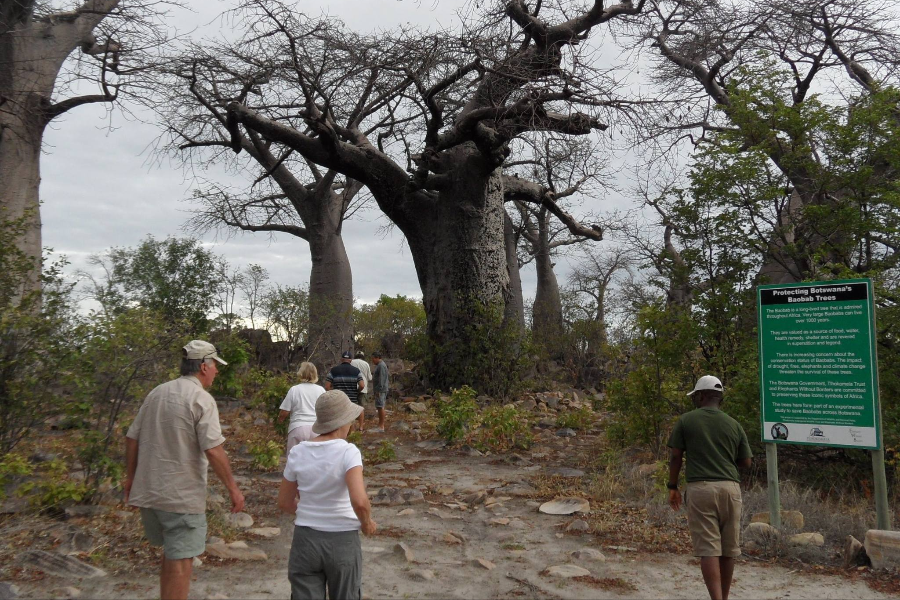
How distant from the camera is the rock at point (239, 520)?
17.1 feet

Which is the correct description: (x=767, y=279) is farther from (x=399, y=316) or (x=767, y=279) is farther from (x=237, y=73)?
(x=399, y=316)

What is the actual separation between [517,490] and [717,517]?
Answer: 9.39 ft

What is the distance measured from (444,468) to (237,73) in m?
6.63

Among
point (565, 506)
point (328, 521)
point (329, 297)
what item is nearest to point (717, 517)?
point (565, 506)

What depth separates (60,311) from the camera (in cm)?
517

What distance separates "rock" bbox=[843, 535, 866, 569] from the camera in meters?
4.75

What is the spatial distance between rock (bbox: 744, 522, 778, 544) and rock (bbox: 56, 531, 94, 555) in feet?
13.9

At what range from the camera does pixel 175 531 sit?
11.0 feet

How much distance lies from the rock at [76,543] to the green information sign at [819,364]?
451 centimetres

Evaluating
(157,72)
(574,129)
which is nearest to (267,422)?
(157,72)

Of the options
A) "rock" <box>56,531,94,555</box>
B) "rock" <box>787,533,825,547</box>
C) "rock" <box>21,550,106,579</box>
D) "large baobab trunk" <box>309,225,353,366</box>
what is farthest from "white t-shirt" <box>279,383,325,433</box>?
"large baobab trunk" <box>309,225,353,366</box>

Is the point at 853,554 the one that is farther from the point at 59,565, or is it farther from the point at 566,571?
the point at 59,565

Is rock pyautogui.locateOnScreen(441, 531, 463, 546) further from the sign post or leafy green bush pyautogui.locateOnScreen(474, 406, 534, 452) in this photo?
leafy green bush pyautogui.locateOnScreen(474, 406, 534, 452)

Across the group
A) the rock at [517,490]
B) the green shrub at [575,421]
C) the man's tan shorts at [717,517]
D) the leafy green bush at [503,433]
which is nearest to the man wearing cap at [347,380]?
the leafy green bush at [503,433]
